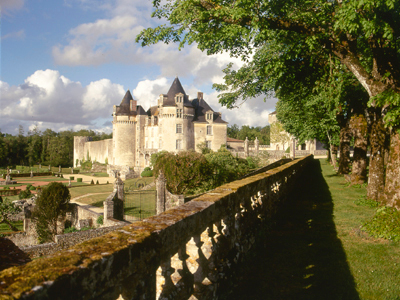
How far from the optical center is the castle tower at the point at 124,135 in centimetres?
5966

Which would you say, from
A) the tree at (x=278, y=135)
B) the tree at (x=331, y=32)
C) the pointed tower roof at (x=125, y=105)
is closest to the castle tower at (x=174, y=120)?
the pointed tower roof at (x=125, y=105)

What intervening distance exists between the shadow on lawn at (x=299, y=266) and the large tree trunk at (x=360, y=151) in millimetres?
8374

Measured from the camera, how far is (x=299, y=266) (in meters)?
4.87

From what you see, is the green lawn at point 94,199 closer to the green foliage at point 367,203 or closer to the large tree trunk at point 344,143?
the large tree trunk at point 344,143

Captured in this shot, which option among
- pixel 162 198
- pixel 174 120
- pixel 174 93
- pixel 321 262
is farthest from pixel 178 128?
pixel 321 262

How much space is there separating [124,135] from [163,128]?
10.3 meters

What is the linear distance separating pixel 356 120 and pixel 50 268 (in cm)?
1650

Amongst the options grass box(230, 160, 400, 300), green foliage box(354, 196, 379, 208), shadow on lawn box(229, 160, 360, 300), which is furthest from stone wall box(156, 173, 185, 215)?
shadow on lawn box(229, 160, 360, 300)

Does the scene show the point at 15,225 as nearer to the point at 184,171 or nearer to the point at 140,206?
the point at 140,206

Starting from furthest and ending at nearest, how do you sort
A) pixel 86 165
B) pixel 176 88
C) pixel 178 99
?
pixel 86 165 → pixel 176 88 → pixel 178 99

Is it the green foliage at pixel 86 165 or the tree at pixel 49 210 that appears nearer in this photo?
the tree at pixel 49 210

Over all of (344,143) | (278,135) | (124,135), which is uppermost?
(278,135)

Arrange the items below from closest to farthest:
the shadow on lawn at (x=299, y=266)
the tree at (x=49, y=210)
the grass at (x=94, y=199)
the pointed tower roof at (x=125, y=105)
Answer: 1. the shadow on lawn at (x=299, y=266)
2. the tree at (x=49, y=210)
3. the grass at (x=94, y=199)
4. the pointed tower roof at (x=125, y=105)

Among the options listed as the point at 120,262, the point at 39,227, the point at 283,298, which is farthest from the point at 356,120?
the point at 39,227
